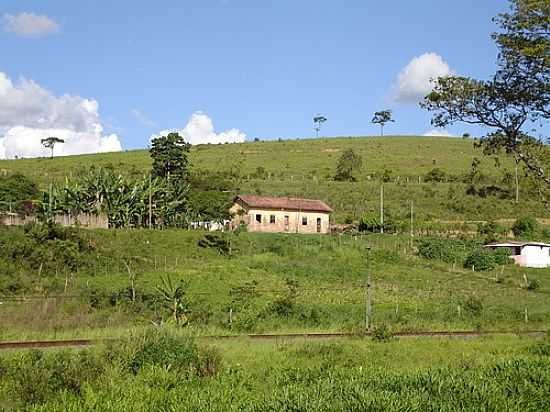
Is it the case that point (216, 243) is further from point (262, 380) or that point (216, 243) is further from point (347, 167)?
point (347, 167)

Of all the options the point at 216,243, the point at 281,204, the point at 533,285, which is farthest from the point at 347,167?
the point at 533,285

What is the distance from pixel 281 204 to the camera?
2608 inches

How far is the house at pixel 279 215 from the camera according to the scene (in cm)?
6456

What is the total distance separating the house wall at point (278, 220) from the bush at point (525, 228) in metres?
18.8

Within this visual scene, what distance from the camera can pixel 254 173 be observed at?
98312 millimetres

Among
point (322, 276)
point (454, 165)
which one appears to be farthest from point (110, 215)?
point (454, 165)

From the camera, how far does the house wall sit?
64.6 metres

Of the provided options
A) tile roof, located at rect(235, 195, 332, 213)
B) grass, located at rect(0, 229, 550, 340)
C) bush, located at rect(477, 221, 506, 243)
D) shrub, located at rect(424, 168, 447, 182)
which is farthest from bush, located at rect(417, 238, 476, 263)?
shrub, located at rect(424, 168, 447, 182)

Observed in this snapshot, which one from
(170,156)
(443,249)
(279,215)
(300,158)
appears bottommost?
(443,249)

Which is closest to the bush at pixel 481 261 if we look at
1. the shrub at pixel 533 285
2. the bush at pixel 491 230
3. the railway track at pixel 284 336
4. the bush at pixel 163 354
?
the shrub at pixel 533 285

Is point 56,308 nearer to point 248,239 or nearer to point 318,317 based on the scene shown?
point 318,317

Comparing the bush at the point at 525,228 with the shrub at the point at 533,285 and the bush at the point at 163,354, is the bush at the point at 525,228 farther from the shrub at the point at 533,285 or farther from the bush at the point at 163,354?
the bush at the point at 163,354

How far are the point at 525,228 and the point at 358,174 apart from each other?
3489 cm

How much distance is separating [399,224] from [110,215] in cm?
2824
